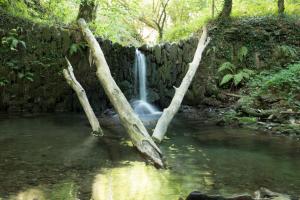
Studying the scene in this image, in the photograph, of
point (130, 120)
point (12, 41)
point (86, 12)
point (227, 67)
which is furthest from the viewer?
point (227, 67)

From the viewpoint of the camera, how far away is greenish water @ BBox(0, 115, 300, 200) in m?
4.68

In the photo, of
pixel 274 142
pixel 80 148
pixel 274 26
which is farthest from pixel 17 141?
pixel 274 26

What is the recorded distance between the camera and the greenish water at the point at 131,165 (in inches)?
184

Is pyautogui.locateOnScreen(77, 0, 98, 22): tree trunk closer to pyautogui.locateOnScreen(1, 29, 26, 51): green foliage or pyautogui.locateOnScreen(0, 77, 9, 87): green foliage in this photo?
pyautogui.locateOnScreen(1, 29, 26, 51): green foliage

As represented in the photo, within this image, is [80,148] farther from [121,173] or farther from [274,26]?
[274,26]

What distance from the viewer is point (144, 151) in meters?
6.20

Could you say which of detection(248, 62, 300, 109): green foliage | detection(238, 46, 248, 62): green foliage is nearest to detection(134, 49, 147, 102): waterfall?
detection(238, 46, 248, 62): green foliage

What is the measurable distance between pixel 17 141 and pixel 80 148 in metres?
1.44

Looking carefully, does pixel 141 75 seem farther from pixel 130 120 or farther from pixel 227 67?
pixel 130 120

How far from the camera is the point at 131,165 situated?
6020mm

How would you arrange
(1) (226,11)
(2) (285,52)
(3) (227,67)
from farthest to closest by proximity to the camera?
(1) (226,11), (3) (227,67), (2) (285,52)

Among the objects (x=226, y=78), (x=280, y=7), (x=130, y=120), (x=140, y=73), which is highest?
(x=280, y=7)

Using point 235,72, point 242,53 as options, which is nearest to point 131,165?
point 235,72

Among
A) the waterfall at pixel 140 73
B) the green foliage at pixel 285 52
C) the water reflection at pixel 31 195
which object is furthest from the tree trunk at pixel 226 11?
the water reflection at pixel 31 195
